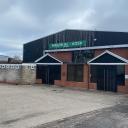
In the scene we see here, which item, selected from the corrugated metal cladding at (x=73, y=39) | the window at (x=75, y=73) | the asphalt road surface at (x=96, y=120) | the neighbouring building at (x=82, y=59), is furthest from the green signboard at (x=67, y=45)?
the asphalt road surface at (x=96, y=120)

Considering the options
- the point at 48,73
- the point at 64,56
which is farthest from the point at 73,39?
the point at 48,73

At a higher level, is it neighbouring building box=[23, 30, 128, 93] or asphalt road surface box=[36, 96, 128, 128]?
neighbouring building box=[23, 30, 128, 93]

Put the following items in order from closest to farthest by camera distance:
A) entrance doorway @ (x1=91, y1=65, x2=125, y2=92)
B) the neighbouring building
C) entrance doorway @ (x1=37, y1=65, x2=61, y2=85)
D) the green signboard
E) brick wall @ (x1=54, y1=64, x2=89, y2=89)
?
entrance doorway @ (x1=91, y1=65, x2=125, y2=92) → the neighbouring building → brick wall @ (x1=54, y1=64, x2=89, y2=89) → the green signboard → entrance doorway @ (x1=37, y1=65, x2=61, y2=85)

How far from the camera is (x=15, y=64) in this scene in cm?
3466

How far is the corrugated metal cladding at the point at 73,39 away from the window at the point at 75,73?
2.65m

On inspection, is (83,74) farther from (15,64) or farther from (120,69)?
A: (15,64)

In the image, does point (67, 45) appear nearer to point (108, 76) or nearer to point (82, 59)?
point (82, 59)

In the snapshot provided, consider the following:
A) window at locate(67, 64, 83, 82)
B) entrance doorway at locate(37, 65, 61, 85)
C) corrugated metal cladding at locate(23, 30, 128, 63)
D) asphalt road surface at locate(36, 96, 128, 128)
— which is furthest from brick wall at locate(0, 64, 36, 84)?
asphalt road surface at locate(36, 96, 128, 128)

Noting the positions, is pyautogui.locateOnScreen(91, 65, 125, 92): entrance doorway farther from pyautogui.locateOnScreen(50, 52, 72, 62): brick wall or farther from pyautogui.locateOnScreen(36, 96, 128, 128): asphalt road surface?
pyautogui.locateOnScreen(36, 96, 128, 128): asphalt road surface

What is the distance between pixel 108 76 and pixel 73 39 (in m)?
6.69

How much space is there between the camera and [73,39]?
106 ft

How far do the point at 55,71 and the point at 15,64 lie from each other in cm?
488

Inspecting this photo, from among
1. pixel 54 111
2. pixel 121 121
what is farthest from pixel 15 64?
pixel 121 121

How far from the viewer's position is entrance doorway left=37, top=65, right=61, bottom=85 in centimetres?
3288
